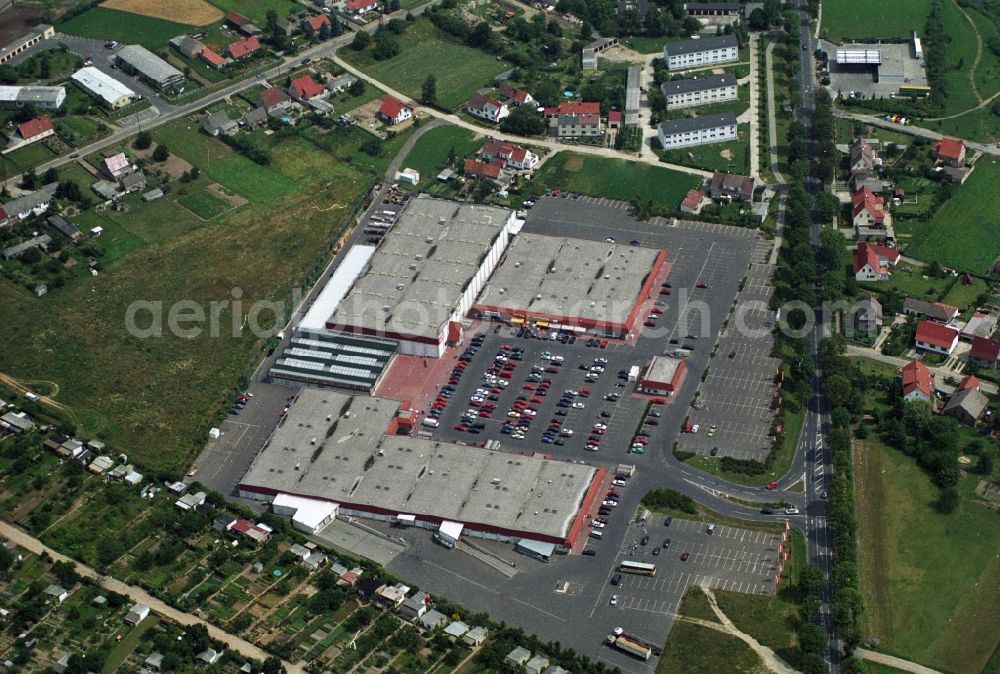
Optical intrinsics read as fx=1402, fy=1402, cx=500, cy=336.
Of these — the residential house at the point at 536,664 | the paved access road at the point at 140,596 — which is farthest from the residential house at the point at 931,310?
the paved access road at the point at 140,596

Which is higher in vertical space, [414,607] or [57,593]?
[414,607]

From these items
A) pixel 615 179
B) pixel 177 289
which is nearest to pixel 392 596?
pixel 177 289

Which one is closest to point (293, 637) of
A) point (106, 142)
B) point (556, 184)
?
point (556, 184)

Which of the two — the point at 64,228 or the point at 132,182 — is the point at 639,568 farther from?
the point at 132,182

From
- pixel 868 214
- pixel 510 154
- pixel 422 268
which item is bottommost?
pixel 510 154

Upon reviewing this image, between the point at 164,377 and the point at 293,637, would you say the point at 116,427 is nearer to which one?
the point at 164,377

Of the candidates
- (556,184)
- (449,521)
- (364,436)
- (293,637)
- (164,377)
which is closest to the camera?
(293,637)
